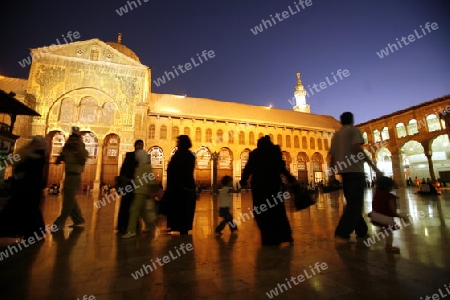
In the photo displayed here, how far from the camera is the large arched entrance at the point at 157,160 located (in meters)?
22.9

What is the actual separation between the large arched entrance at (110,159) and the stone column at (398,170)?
1139 inches

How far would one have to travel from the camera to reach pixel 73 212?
4.48 m

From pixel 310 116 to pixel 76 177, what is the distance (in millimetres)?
33703

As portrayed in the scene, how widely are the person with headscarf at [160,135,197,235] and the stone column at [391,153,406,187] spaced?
2811cm

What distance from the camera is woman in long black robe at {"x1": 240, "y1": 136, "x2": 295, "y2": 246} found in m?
3.07

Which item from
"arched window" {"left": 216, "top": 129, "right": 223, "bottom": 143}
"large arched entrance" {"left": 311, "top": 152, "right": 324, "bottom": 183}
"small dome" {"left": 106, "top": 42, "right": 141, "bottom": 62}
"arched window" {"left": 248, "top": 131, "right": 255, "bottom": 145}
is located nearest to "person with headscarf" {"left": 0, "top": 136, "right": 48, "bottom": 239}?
"arched window" {"left": 216, "top": 129, "right": 223, "bottom": 143}

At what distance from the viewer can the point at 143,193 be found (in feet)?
12.9

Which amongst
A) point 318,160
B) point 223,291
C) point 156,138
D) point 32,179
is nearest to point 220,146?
point 156,138

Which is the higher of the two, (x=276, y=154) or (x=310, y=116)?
(x=310, y=116)

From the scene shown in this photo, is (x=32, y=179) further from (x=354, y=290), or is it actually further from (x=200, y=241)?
(x=354, y=290)

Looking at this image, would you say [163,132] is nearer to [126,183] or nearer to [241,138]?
[241,138]

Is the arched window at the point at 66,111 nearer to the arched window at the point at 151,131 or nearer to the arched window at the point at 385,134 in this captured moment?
the arched window at the point at 151,131

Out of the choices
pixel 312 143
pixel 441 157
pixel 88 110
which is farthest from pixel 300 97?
pixel 88 110

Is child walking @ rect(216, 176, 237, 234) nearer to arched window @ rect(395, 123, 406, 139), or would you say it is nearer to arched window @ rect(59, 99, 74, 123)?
arched window @ rect(59, 99, 74, 123)
